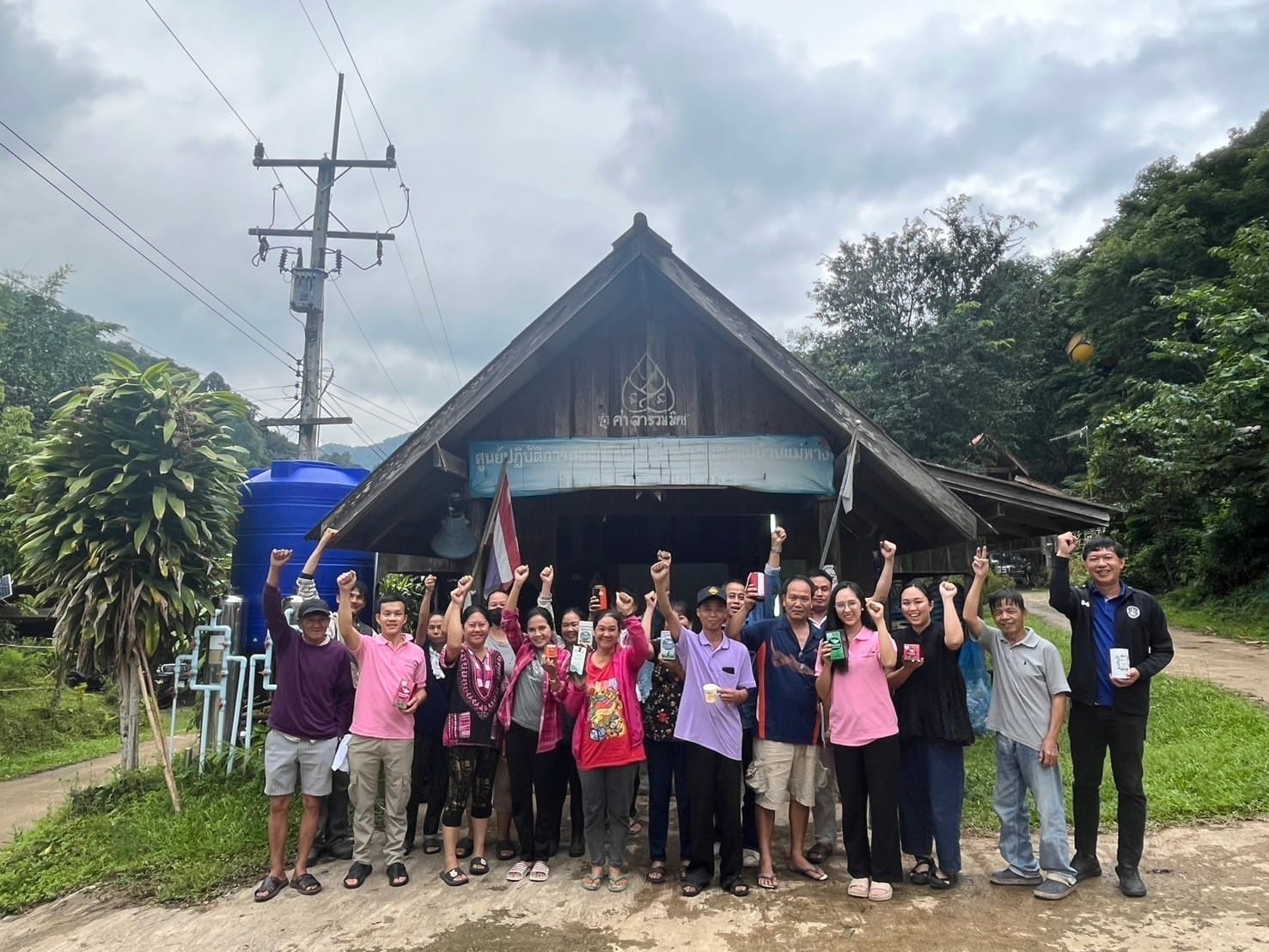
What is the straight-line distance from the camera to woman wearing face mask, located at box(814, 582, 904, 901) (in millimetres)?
4383

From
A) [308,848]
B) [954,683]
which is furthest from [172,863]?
[954,683]

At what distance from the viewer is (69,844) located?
5.64 metres

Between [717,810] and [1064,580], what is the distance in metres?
2.37

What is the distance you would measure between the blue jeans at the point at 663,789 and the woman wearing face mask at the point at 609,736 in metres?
0.14

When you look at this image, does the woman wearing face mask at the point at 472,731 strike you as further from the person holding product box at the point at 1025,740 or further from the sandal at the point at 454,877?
the person holding product box at the point at 1025,740

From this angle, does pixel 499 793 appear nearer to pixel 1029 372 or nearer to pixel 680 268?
pixel 680 268

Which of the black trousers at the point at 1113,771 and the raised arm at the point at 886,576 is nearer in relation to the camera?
the black trousers at the point at 1113,771

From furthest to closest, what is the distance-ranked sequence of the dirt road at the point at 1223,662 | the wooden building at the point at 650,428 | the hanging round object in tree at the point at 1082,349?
the hanging round object in tree at the point at 1082,349 → the dirt road at the point at 1223,662 → the wooden building at the point at 650,428

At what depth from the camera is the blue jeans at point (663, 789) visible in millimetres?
4758

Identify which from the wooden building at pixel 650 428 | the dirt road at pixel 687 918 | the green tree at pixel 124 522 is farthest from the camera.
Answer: the green tree at pixel 124 522

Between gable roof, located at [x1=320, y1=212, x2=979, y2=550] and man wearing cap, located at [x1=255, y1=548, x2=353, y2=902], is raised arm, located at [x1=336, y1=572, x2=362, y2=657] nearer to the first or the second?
man wearing cap, located at [x1=255, y1=548, x2=353, y2=902]

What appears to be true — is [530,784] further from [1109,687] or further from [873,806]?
[1109,687]

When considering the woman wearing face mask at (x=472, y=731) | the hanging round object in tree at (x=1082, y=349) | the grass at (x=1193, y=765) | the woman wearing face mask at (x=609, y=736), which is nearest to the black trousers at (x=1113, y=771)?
the grass at (x=1193, y=765)

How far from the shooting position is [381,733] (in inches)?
188
